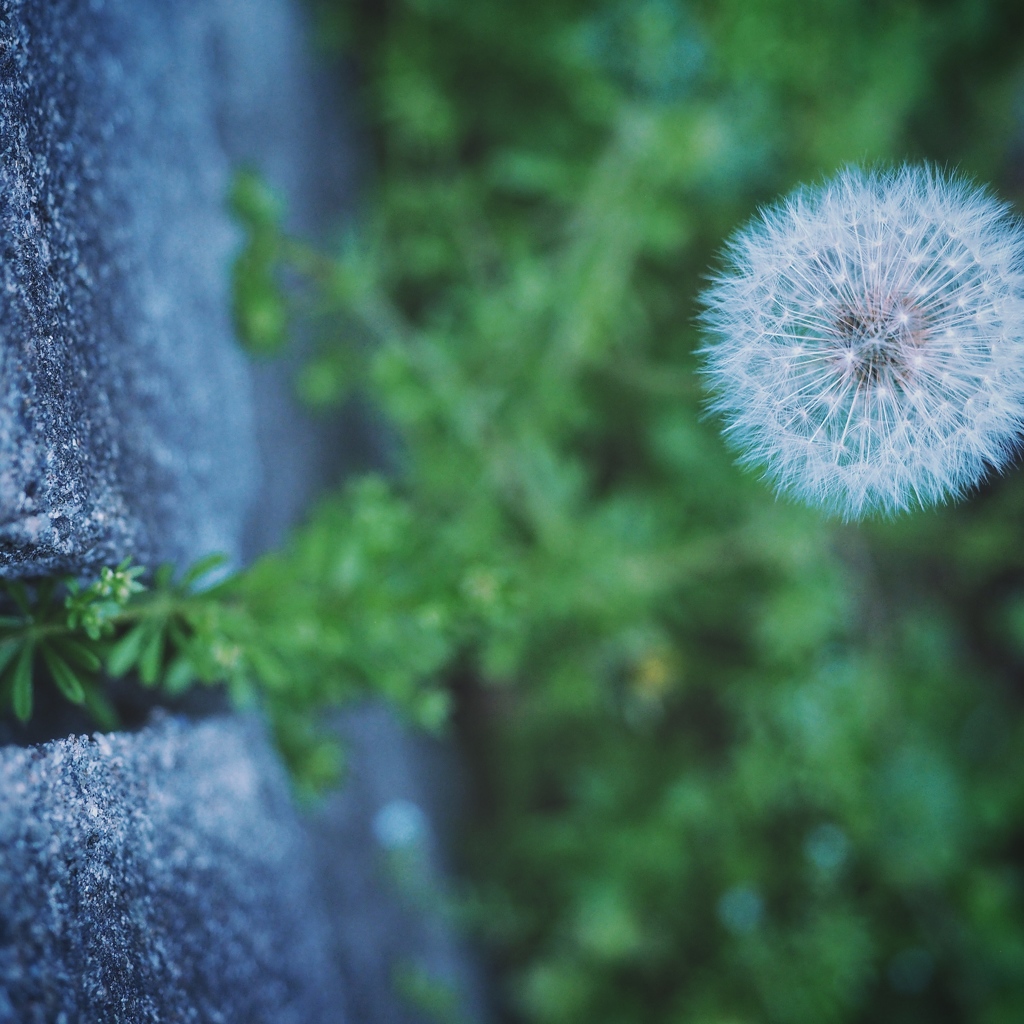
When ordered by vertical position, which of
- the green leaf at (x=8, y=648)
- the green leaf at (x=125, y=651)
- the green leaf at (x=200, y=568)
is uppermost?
the green leaf at (x=200, y=568)

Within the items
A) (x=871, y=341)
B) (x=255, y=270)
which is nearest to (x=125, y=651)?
(x=255, y=270)

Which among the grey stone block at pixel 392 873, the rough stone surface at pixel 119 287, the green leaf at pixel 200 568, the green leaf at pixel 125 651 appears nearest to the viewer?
the rough stone surface at pixel 119 287

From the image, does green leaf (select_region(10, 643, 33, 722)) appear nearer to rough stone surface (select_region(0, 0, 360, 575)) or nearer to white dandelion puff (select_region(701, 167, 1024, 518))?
rough stone surface (select_region(0, 0, 360, 575))

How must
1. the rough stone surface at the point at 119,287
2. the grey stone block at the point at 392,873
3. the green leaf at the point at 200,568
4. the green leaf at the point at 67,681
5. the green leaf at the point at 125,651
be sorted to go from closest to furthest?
the rough stone surface at the point at 119,287
the green leaf at the point at 67,681
the green leaf at the point at 125,651
the green leaf at the point at 200,568
the grey stone block at the point at 392,873

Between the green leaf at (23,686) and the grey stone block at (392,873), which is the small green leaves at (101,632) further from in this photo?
the grey stone block at (392,873)

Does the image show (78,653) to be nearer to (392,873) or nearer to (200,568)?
(200,568)

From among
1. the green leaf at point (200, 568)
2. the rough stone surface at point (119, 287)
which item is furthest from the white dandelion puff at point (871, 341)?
the rough stone surface at point (119, 287)

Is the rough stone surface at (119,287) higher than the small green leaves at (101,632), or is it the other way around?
the rough stone surface at (119,287)

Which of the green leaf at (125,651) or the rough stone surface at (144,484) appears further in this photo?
the green leaf at (125,651)
